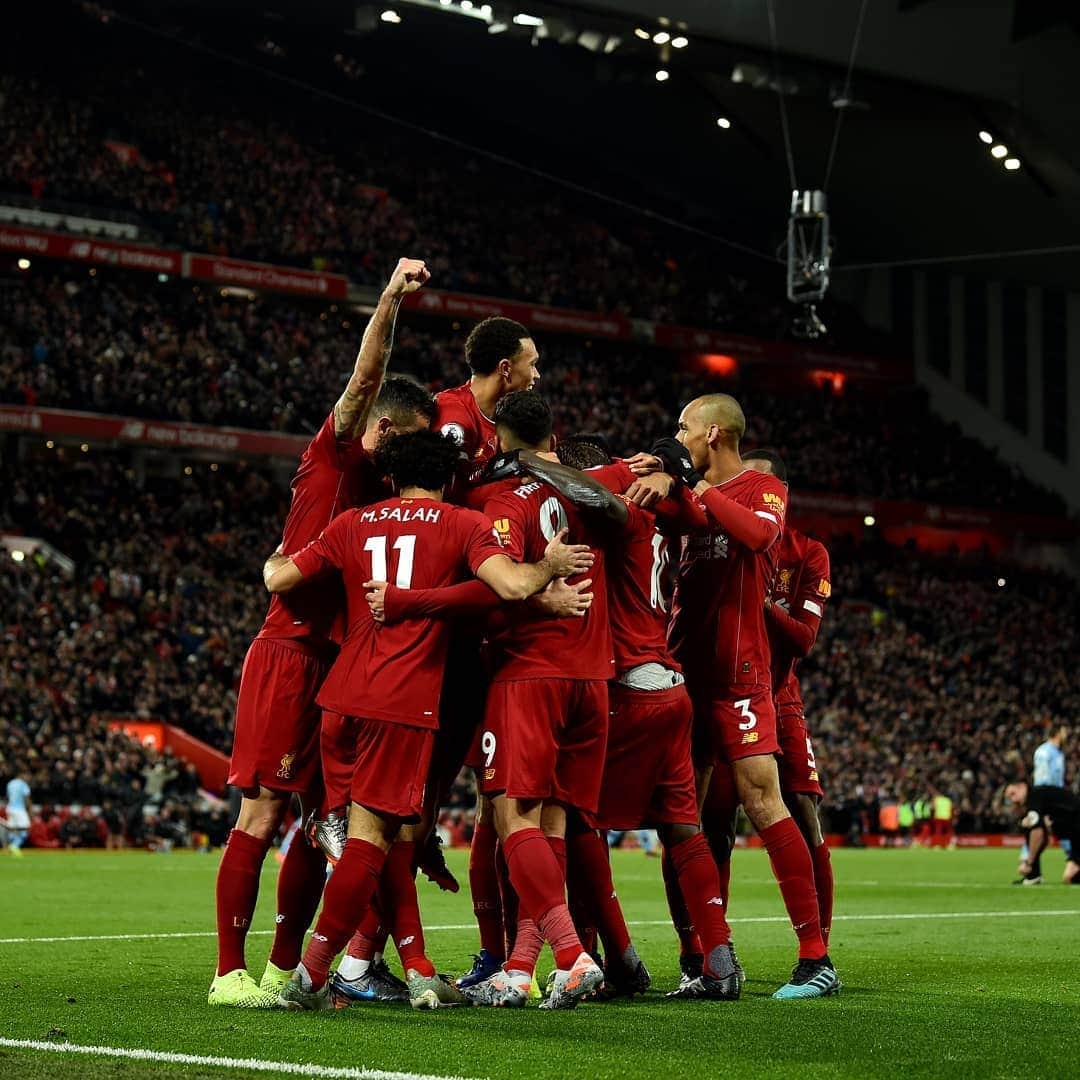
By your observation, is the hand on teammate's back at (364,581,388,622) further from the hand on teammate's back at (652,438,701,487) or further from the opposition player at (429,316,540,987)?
the hand on teammate's back at (652,438,701,487)

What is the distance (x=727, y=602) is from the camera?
319 inches

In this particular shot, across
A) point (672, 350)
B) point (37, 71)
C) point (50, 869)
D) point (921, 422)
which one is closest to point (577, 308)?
point (672, 350)

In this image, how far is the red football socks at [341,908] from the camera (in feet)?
21.7

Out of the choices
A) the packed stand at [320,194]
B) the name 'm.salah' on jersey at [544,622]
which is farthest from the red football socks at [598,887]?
the packed stand at [320,194]

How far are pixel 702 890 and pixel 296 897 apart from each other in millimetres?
1846

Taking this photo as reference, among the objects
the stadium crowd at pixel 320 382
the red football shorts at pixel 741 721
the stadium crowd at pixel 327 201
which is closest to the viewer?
the red football shorts at pixel 741 721

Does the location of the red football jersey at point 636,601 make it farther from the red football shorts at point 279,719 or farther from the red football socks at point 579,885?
the red football shorts at point 279,719

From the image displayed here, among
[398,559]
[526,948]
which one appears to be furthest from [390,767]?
[526,948]

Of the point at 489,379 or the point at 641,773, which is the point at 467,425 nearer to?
the point at 489,379

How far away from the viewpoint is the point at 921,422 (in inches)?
2179

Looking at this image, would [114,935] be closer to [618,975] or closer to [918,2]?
[618,975]

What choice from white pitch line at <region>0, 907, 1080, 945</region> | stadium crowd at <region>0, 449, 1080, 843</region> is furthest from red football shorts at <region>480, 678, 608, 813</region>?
stadium crowd at <region>0, 449, 1080, 843</region>

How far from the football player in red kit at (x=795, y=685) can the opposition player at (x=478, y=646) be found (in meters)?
1.65

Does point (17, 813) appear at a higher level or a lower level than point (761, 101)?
lower
